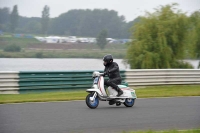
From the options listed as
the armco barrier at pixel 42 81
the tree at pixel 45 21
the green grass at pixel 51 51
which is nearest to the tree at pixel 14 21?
the green grass at pixel 51 51

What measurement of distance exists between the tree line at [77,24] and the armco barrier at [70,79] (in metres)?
2.46

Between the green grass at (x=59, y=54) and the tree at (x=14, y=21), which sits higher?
the tree at (x=14, y=21)

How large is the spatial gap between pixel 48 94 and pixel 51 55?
14.2 feet

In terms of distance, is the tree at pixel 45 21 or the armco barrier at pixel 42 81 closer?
the armco barrier at pixel 42 81

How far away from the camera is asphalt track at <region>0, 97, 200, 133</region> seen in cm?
884

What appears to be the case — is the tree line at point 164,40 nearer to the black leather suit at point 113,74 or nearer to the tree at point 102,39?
the tree at point 102,39

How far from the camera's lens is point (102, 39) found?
2353 cm

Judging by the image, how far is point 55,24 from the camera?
23.1 m

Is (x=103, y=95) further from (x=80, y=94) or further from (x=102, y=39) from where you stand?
(x=102, y=39)

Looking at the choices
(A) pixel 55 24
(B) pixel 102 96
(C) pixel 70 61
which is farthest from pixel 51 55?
(B) pixel 102 96

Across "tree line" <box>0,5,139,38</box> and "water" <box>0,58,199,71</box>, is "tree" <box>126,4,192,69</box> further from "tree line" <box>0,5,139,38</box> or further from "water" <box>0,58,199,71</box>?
"water" <box>0,58,199,71</box>

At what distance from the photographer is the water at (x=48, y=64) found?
55.5 feet

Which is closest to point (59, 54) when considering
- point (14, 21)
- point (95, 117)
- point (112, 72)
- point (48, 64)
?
point (48, 64)

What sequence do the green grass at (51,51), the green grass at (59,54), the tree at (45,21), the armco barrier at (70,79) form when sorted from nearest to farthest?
the armco barrier at (70,79)
the green grass at (51,51)
the green grass at (59,54)
the tree at (45,21)
